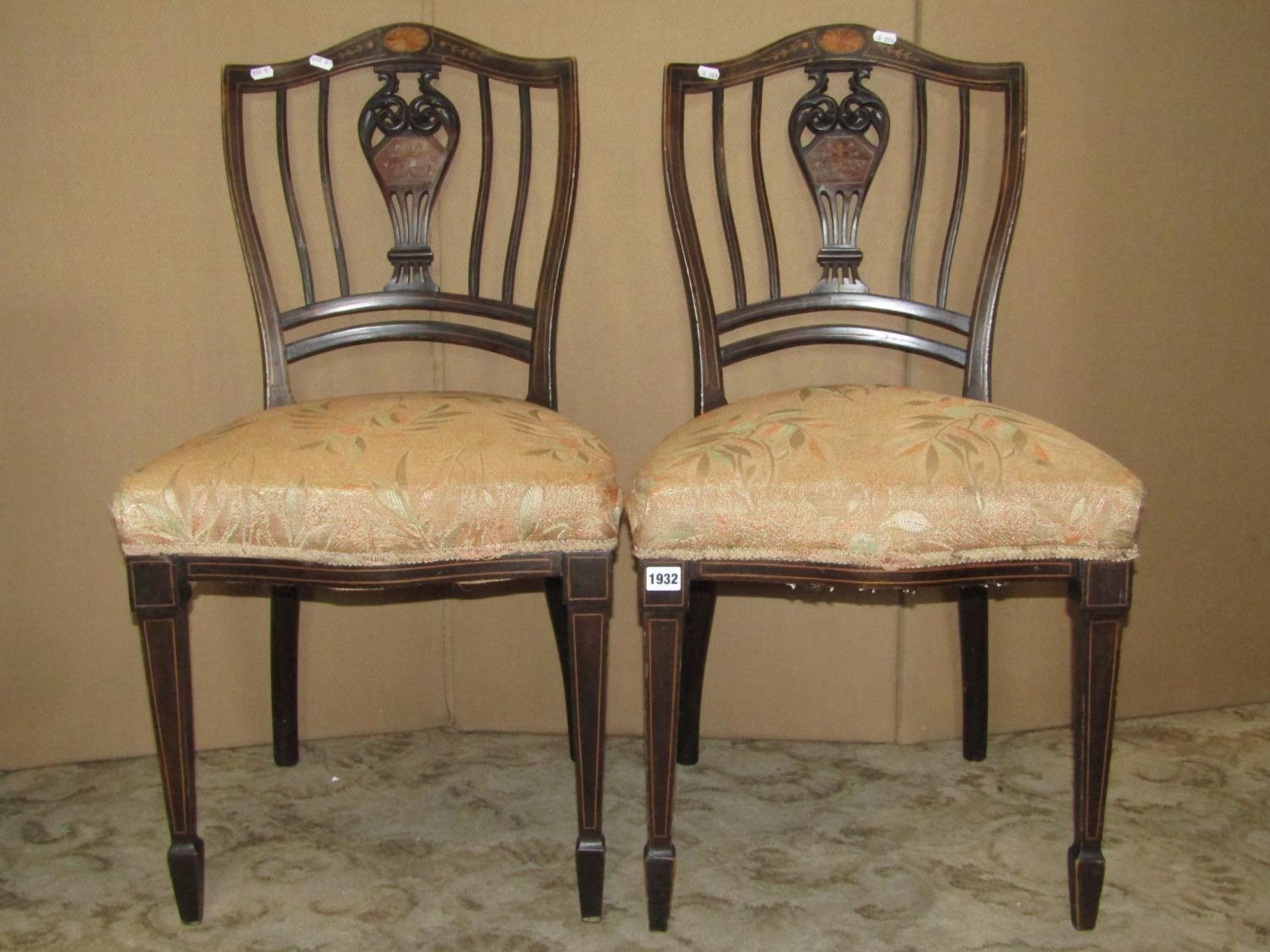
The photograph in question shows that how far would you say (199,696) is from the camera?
1753 millimetres

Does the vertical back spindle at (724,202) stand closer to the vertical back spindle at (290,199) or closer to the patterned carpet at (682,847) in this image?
the vertical back spindle at (290,199)

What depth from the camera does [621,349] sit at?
1721 mm

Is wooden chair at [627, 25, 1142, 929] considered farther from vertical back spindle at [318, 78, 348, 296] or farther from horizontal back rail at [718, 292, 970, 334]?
vertical back spindle at [318, 78, 348, 296]

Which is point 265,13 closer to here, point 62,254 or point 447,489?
point 62,254

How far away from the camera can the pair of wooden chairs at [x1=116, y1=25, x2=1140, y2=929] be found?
1146 millimetres

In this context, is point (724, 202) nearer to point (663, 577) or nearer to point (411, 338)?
point (411, 338)

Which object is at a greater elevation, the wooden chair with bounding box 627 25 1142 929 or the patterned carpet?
the wooden chair with bounding box 627 25 1142 929

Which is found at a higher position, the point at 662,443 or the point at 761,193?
the point at 761,193

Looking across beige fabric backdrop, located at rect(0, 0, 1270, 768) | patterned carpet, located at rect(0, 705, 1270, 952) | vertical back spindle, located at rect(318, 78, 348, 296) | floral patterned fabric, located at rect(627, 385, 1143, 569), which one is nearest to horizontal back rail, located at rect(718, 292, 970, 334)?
beige fabric backdrop, located at rect(0, 0, 1270, 768)

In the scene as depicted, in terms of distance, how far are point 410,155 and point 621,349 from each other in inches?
15.8

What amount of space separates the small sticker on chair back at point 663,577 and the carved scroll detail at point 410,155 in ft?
1.93

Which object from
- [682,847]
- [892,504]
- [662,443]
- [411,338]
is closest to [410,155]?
[411,338]

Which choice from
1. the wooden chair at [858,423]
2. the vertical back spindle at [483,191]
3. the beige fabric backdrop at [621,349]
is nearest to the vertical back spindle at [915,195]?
the wooden chair at [858,423]

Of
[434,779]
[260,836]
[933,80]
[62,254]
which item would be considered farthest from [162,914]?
[933,80]
